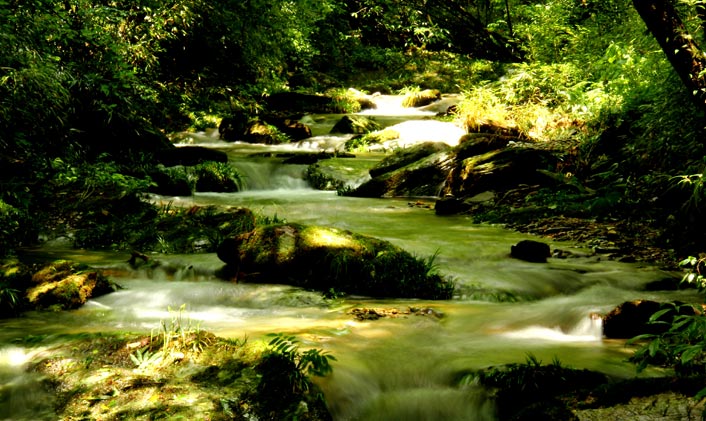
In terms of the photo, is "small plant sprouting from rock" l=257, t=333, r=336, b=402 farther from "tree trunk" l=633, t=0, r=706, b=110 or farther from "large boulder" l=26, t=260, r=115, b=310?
"tree trunk" l=633, t=0, r=706, b=110

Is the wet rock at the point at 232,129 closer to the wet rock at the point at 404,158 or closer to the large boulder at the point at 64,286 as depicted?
the wet rock at the point at 404,158

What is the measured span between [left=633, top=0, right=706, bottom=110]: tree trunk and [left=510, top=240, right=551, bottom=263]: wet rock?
8.51 ft

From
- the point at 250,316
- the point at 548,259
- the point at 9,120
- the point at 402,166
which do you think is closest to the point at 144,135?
the point at 402,166

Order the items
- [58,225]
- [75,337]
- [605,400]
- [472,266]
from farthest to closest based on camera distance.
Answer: [58,225], [472,266], [75,337], [605,400]

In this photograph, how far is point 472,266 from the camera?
677cm

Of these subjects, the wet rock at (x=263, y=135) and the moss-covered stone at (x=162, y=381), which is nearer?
the moss-covered stone at (x=162, y=381)

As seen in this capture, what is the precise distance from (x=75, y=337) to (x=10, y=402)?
0.71 metres

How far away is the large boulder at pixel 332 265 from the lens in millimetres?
5852

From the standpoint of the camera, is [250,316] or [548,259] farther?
[548,259]

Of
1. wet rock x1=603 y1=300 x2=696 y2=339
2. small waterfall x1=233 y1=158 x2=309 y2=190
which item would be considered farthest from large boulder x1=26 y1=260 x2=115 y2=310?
small waterfall x1=233 y1=158 x2=309 y2=190

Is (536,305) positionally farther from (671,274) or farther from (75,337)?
(75,337)

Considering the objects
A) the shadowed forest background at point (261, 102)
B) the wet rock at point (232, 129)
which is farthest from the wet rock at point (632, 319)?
the wet rock at point (232, 129)

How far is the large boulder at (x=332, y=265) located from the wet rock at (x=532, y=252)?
4.87 feet

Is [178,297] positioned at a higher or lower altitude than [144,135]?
lower
